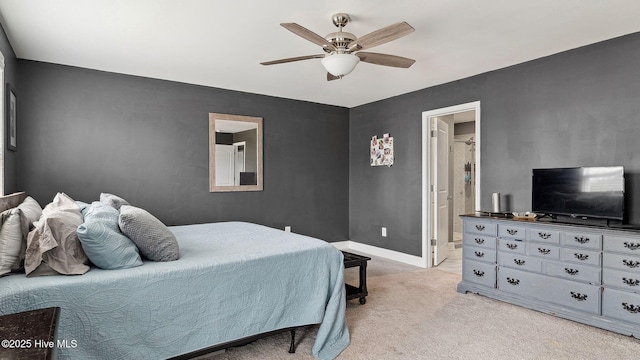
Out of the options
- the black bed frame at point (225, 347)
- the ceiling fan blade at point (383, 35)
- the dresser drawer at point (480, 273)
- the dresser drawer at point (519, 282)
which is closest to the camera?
the black bed frame at point (225, 347)

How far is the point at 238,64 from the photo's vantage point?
3.89 m

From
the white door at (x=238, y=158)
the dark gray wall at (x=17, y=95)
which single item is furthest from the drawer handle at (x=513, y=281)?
the dark gray wall at (x=17, y=95)

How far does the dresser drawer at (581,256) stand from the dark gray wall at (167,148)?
3.43 m

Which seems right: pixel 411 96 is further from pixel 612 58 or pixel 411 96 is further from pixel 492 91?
pixel 612 58

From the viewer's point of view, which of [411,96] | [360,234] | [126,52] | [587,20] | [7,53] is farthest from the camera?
[360,234]

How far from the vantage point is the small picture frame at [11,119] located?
317 cm

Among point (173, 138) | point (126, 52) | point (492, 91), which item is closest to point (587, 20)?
point (492, 91)

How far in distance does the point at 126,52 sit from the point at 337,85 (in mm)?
2423

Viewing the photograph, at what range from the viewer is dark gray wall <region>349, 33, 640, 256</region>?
10.4 ft

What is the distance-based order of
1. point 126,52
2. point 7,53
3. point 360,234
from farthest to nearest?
point 360,234 → point 126,52 → point 7,53

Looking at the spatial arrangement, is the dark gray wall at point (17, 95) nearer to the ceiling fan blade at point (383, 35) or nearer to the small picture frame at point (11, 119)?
the small picture frame at point (11, 119)

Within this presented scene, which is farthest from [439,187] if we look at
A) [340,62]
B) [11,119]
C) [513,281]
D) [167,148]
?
[11,119]

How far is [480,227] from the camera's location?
3.74 metres

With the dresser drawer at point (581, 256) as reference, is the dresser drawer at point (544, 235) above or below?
Result: above
